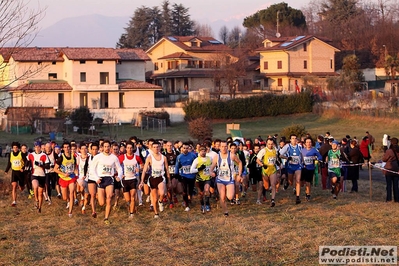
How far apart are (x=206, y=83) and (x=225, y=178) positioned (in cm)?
6243

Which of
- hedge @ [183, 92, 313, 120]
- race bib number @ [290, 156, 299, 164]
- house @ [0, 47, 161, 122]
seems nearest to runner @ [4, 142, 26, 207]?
race bib number @ [290, 156, 299, 164]

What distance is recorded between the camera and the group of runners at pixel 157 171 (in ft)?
52.3

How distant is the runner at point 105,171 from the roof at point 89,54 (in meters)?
52.7

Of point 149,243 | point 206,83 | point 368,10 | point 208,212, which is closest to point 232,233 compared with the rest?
point 149,243

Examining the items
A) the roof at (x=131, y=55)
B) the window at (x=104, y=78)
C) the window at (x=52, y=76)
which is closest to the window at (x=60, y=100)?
the window at (x=52, y=76)

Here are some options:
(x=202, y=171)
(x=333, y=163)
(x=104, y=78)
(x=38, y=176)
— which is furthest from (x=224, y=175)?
(x=104, y=78)

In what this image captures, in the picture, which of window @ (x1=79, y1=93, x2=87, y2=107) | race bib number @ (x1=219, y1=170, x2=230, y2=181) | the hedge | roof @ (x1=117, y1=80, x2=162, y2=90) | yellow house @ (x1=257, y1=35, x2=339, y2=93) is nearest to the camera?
race bib number @ (x1=219, y1=170, x2=230, y2=181)

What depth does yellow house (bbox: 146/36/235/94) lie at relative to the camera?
255 feet

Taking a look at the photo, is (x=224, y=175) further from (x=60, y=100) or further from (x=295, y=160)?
(x=60, y=100)

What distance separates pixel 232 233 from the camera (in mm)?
13688

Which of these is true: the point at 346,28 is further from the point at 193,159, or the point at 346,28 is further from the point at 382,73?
the point at 193,159

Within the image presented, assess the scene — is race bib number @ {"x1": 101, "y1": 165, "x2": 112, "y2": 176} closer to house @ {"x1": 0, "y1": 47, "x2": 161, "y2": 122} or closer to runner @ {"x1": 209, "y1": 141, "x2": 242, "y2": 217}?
runner @ {"x1": 209, "y1": 141, "x2": 242, "y2": 217}

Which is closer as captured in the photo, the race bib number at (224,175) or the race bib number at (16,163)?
the race bib number at (224,175)

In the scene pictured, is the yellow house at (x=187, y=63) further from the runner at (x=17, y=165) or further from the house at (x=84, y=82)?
the runner at (x=17, y=165)
